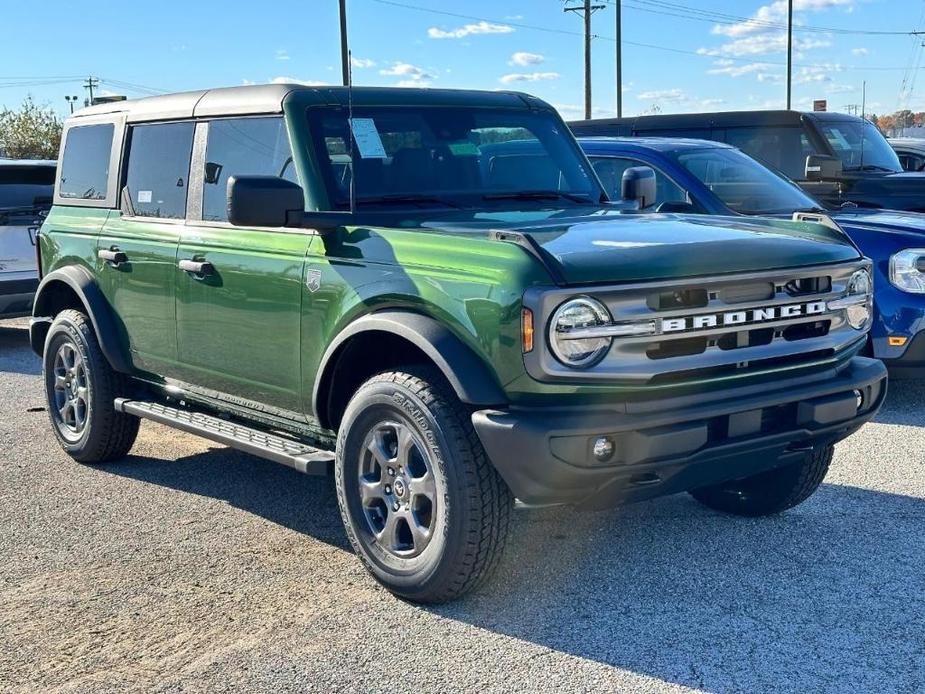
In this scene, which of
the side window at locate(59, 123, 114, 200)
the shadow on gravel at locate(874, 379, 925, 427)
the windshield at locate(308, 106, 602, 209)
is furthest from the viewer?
the shadow on gravel at locate(874, 379, 925, 427)

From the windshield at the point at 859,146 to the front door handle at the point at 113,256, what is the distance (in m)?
7.11

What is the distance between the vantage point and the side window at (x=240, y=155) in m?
4.95

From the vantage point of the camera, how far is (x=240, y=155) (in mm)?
5203

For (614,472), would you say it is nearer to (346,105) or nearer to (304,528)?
(304,528)

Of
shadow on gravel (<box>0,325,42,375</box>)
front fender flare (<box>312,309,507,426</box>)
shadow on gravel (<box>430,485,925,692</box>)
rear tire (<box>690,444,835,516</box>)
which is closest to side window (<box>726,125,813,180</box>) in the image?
shadow on gravel (<box>430,485,925,692</box>)

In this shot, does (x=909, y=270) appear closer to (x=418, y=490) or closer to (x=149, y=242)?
(x=418, y=490)

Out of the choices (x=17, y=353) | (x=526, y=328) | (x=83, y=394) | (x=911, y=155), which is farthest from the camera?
(x=911, y=155)

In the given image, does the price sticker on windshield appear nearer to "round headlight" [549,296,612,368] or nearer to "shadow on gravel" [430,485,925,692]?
"round headlight" [549,296,612,368]

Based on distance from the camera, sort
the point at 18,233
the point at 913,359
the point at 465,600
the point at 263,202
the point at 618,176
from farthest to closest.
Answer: the point at 18,233
the point at 618,176
the point at 913,359
the point at 263,202
the point at 465,600

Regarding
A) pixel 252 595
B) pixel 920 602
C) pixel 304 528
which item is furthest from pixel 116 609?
pixel 920 602

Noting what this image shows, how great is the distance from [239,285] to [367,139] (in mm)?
833

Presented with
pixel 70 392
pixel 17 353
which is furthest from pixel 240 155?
pixel 17 353

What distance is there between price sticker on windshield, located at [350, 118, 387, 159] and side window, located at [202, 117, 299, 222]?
29 centimetres

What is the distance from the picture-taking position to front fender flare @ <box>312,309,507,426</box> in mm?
3824
